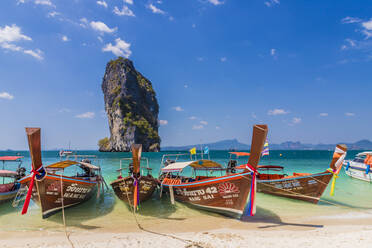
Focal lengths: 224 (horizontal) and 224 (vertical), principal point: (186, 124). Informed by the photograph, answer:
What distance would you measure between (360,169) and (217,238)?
70.2ft

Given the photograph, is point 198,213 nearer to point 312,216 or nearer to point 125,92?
point 312,216

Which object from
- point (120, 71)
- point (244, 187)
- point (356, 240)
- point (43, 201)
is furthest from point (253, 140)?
point (120, 71)

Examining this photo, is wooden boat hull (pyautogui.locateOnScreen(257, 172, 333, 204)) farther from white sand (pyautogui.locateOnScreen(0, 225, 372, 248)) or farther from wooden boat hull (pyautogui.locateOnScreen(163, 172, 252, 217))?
wooden boat hull (pyautogui.locateOnScreen(163, 172, 252, 217))

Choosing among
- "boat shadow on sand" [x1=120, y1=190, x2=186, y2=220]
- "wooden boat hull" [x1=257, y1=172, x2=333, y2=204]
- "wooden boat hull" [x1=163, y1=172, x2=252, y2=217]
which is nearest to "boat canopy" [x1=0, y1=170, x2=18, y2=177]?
"boat shadow on sand" [x1=120, y1=190, x2=186, y2=220]

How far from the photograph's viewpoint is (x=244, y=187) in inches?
319

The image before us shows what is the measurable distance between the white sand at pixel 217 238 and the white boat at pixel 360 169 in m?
15.7

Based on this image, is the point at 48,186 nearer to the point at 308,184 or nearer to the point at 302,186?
the point at 302,186

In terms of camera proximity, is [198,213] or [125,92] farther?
[125,92]

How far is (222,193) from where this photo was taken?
8789 millimetres

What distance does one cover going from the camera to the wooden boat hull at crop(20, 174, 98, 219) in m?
Answer: 8.71

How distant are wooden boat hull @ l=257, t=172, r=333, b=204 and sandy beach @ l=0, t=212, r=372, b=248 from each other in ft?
7.68

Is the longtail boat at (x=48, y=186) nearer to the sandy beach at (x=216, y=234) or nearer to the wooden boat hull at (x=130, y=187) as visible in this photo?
the sandy beach at (x=216, y=234)

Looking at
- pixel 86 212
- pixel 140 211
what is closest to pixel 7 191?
pixel 86 212

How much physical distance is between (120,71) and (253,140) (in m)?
95.6
